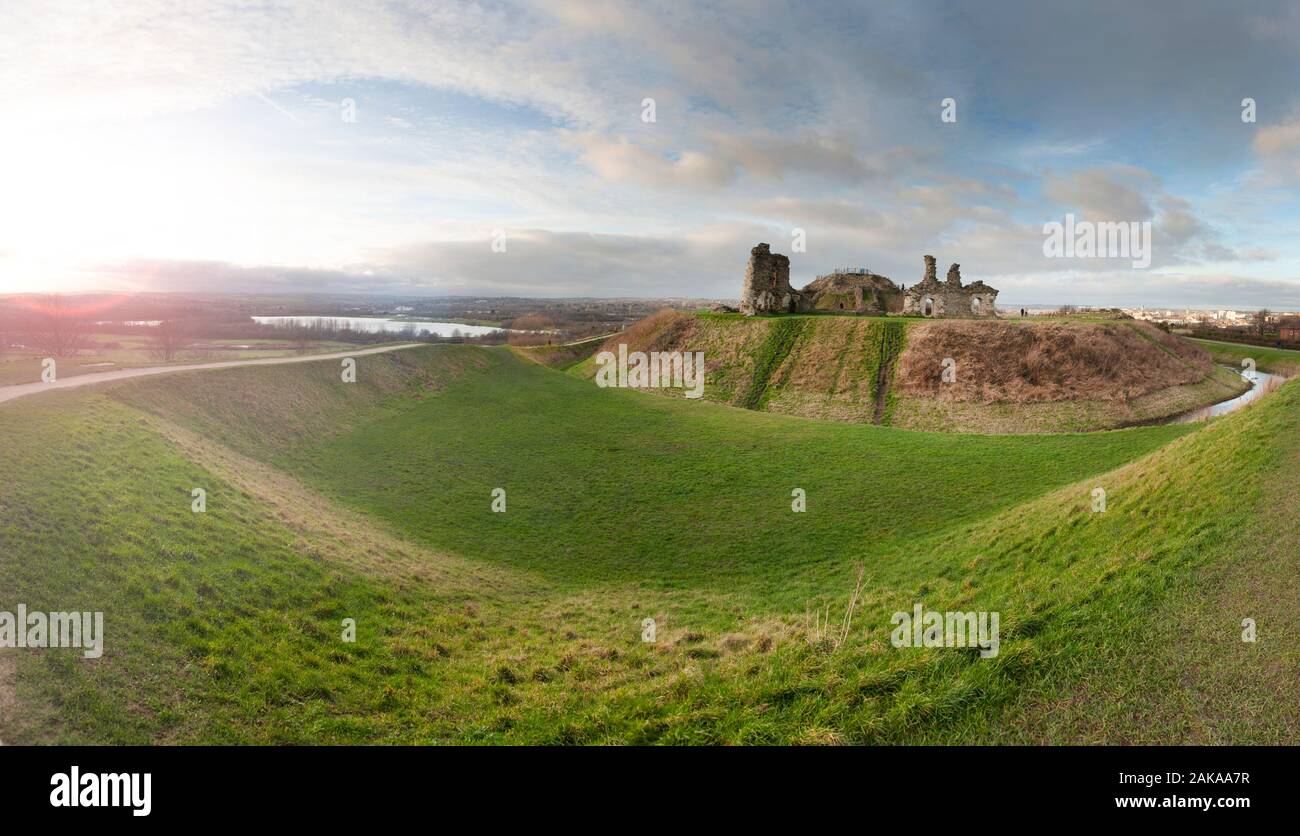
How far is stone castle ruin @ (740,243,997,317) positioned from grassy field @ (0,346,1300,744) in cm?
4246

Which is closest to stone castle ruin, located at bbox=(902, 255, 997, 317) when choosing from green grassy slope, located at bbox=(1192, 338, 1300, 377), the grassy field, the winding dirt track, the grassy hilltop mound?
the grassy hilltop mound

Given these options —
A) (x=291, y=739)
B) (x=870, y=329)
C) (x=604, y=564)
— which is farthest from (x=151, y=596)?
(x=870, y=329)

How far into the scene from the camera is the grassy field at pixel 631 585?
731 centimetres

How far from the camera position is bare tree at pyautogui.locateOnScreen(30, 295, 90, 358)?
3859cm

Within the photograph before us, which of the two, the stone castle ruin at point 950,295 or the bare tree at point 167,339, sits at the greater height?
the stone castle ruin at point 950,295

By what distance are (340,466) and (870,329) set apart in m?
48.7

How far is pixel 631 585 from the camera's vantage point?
17.4 metres

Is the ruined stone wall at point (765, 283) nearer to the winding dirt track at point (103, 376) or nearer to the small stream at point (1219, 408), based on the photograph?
the small stream at point (1219, 408)

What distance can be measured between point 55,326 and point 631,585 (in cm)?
5008

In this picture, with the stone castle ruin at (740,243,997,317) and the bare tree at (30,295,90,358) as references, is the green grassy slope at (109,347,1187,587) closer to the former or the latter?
the bare tree at (30,295,90,358)

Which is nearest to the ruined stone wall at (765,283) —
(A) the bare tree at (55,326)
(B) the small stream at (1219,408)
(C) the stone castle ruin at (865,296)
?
(C) the stone castle ruin at (865,296)

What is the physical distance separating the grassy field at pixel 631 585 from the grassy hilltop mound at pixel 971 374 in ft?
42.3

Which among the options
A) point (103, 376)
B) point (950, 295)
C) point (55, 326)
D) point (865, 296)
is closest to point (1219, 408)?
point (950, 295)
